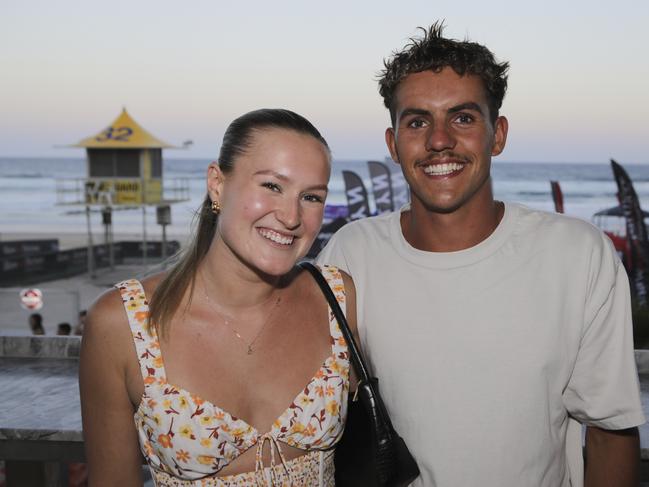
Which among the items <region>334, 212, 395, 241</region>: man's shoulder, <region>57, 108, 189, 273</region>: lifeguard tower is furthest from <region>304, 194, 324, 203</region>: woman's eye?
<region>57, 108, 189, 273</region>: lifeguard tower

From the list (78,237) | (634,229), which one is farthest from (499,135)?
(78,237)

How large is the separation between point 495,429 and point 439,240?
0.62 m

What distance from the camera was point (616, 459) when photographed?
2256 millimetres

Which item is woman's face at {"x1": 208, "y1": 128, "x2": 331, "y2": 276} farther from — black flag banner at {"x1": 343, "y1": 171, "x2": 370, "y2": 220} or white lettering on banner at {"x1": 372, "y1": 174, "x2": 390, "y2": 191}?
white lettering on banner at {"x1": 372, "y1": 174, "x2": 390, "y2": 191}

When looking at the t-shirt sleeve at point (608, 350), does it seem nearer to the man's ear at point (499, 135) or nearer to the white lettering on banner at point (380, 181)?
the man's ear at point (499, 135)

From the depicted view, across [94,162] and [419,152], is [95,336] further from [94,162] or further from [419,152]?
[94,162]

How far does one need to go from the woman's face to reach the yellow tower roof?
2872cm

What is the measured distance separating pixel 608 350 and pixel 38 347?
9.16 ft

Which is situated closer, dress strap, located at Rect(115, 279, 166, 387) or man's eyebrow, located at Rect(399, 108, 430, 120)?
dress strap, located at Rect(115, 279, 166, 387)

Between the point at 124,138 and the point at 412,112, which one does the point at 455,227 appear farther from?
the point at 124,138

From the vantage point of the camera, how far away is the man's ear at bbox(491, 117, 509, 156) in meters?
2.46

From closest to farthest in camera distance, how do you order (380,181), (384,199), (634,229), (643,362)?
(643,362) < (634,229) < (380,181) < (384,199)

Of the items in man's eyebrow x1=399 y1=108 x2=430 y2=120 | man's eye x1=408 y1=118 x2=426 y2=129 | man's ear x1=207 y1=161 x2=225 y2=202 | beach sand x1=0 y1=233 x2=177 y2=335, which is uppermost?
man's eyebrow x1=399 y1=108 x2=430 y2=120

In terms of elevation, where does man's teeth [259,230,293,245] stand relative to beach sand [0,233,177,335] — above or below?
above
